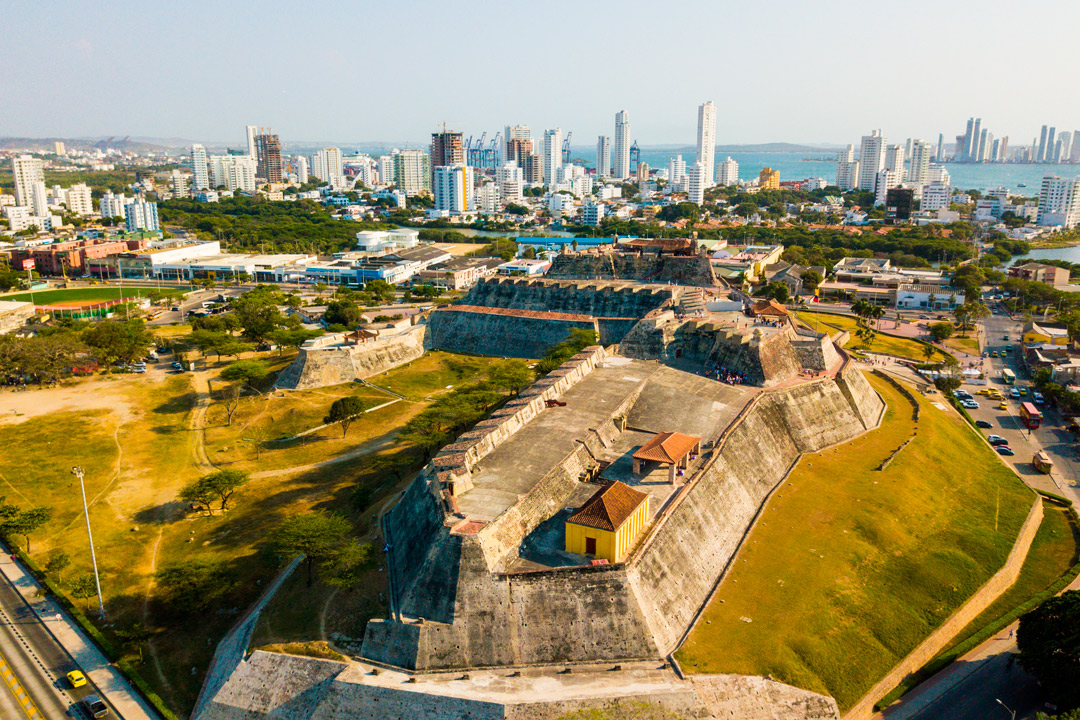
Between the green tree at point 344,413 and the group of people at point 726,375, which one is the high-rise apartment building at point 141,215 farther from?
the group of people at point 726,375

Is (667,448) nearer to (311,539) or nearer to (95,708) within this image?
(311,539)

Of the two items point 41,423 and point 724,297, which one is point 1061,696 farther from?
point 41,423

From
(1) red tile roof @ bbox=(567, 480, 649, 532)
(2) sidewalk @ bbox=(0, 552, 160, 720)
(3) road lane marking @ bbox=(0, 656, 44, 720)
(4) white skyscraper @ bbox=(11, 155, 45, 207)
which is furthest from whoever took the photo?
(4) white skyscraper @ bbox=(11, 155, 45, 207)

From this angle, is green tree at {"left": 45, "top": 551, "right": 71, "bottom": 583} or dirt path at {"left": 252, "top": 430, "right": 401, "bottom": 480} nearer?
green tree at {"left": 45, "top": 551, "right": 71, "bottom": 583}

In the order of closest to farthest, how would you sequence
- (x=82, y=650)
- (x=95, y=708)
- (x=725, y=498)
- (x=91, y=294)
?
1. (x=95, y=708)
2. (x=82, y=650)
3. (x=725, y=498)
4. (x=91, y=294)

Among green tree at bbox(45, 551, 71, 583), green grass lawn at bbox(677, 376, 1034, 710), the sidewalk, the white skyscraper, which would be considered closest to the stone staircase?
green grass lawn at bbox(677, 376, 1034, 710)

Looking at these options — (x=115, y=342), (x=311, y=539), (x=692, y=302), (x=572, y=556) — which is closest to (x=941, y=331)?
(x=692, y=302)

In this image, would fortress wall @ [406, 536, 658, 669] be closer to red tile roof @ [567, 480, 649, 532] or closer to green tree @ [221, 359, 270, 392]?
red tile roof @ [567, 480, 649, 532]

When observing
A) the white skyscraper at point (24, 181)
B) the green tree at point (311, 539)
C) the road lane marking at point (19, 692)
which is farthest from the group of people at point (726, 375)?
the white skyscraper at point (24, 181)
